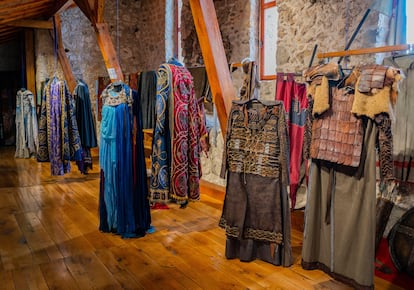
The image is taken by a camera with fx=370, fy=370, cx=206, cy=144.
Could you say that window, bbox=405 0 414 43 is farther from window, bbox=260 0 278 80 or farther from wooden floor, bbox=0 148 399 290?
wooden floor, bbox=0 148 399 290

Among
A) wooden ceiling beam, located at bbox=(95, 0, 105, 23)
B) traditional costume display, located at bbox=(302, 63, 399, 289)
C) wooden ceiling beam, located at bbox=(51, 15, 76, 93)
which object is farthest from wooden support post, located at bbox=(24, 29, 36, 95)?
traditional costume display, located at bbox=(302, 63, 399, 289)

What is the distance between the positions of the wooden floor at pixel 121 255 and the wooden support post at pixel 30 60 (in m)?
4.59

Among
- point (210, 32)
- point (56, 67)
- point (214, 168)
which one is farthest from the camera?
point (56, 67)

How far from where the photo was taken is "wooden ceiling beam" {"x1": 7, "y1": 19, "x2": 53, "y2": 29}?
296 inches

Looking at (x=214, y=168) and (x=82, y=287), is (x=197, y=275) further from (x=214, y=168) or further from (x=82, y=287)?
(x=214, y=168)

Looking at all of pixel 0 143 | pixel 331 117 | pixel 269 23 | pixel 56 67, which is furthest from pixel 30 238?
pixel 0 143

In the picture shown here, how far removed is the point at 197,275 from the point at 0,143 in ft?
29.4

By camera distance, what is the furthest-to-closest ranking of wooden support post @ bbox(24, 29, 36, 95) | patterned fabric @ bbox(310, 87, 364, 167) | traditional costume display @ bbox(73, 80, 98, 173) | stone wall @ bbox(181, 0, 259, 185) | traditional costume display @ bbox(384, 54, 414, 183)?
wooden support post @ bbox(24, 29, 36, 95)
traditional costume display @ bbox(73, 80, 98, 173)
stone wall @ bbox(181, 0, 259, 185)
traditional costume display @ bbox(384, 54, 414, 183)
patterned fabric @ bbox(310, 87, 364, 167)

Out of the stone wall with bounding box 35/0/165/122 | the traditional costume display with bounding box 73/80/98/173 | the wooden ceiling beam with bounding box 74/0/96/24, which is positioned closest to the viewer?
the wooden ceiling beam with bounding box 74/0/96/24

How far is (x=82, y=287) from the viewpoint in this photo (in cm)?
261

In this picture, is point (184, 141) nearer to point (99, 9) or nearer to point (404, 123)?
point (404, 123)

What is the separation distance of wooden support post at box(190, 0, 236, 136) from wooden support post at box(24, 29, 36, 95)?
651 cm

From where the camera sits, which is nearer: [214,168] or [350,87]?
[350,87]

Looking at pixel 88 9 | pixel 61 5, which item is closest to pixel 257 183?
pixel 88 9
